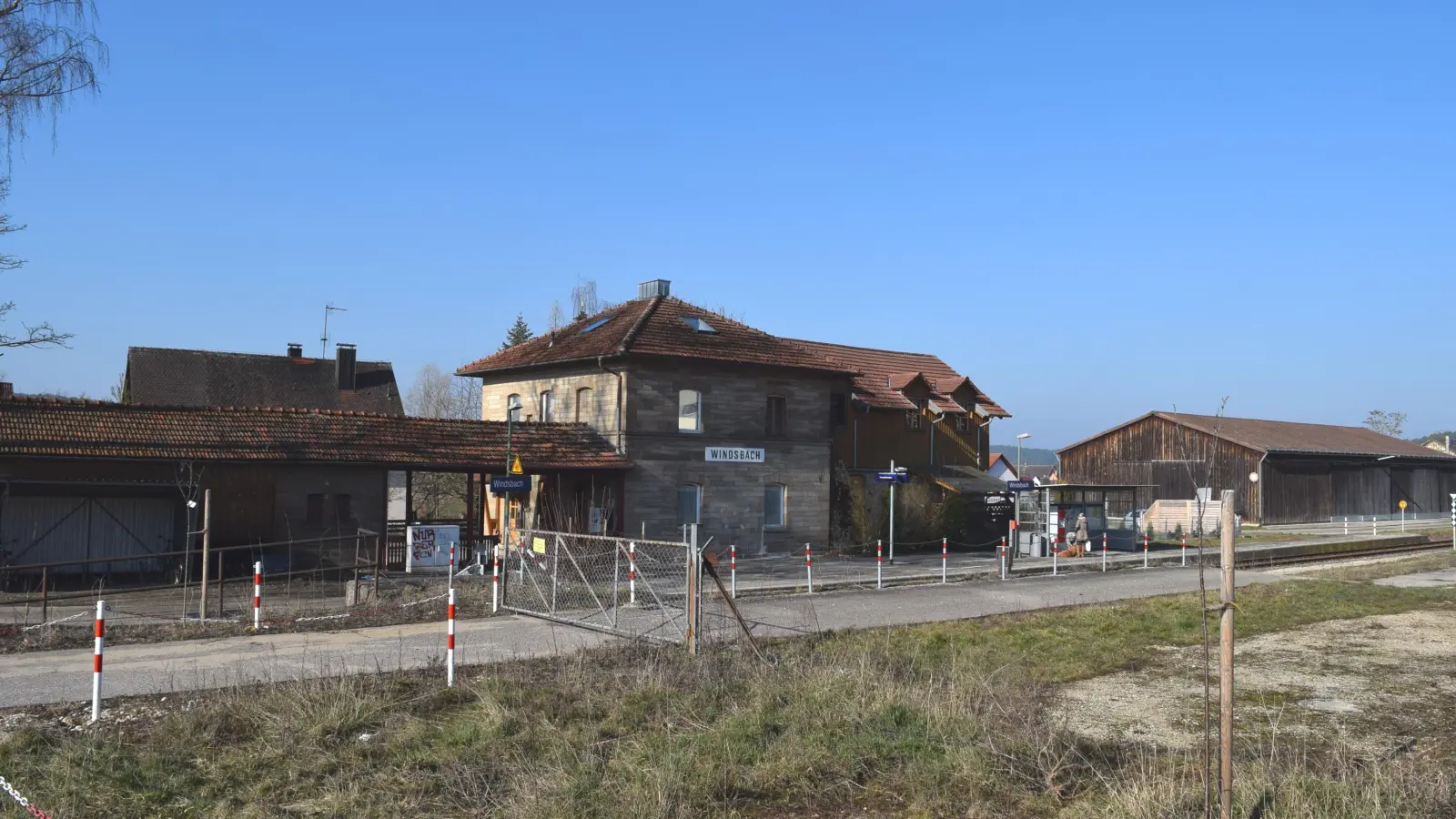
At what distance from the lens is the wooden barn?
55.2 m

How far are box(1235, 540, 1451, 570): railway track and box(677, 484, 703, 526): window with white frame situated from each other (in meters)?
14.2

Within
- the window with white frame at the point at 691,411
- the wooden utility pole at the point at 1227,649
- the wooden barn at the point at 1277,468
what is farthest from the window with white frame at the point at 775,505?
the wooden utility pole at the point at 1227,649

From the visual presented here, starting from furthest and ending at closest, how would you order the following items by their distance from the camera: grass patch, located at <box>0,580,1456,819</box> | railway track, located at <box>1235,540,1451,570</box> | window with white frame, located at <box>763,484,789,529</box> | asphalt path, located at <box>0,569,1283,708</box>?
window with white frame, located at <box>763,484,789,529</box> → railway track, located at <box>1235,540,1451,570</box> → asphalt path, located at <box>0,569,1283,708</box> → grass patch, located at <box>0,580,1456,819</box>

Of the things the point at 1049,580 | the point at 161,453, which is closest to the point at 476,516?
the point at 161,453

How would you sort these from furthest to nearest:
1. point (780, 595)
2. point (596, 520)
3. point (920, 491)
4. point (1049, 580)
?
point (920, 491) < point (596, 520) < point (1049, 580) < point (780, 595)

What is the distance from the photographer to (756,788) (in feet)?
27.0

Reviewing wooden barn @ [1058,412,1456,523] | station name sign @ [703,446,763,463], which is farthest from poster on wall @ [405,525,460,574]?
wooden barn @ [1058,412,1456,523]

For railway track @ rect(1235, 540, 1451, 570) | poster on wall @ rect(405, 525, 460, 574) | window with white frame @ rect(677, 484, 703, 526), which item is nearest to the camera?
poster on wall @ rect(405, 525, 460, 574)

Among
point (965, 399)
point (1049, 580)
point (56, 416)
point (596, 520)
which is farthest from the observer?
point (965, 399)

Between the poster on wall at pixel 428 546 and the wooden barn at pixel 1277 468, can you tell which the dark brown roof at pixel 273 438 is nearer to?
the poster on wall at pixel 428 546

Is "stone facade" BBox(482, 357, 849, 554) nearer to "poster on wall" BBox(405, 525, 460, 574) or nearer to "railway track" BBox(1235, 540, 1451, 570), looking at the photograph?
"poster on wall" BBox(405, 525, 460, 574)

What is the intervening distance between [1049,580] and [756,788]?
19513mm

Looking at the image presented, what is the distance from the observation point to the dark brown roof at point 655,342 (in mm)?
32781

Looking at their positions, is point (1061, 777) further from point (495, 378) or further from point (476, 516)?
point (495, 378)
